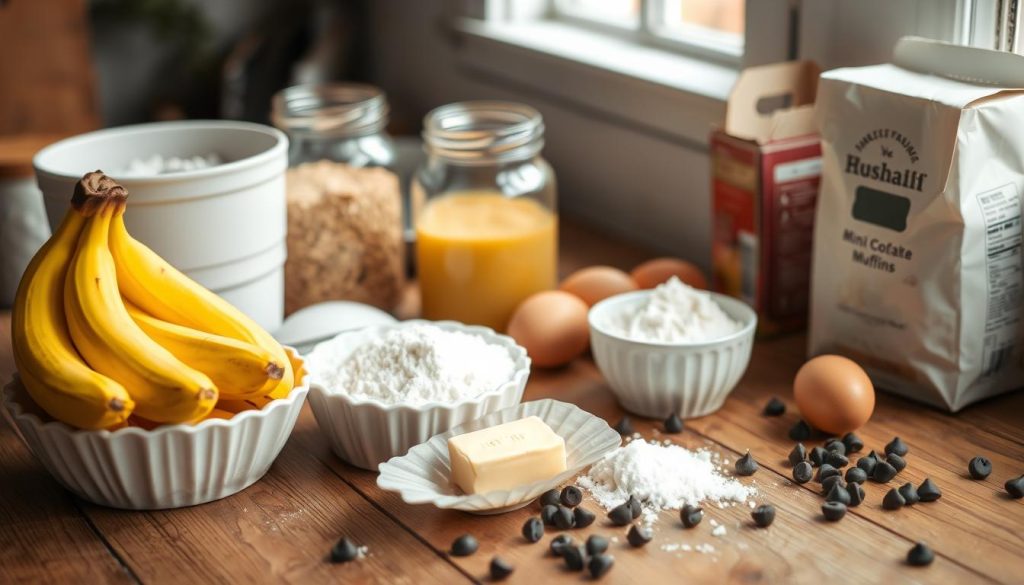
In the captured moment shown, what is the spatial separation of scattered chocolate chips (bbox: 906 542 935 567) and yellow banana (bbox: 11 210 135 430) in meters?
0.62

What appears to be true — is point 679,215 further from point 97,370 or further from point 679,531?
point 97,370

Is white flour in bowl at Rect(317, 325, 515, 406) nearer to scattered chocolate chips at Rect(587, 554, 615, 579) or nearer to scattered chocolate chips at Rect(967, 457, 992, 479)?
scattered chocolate chips at Rect(587, 554, 615, 579)

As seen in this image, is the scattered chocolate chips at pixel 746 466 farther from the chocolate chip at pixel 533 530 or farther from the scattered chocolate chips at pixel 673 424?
the chocolate chip at pixel 533 530

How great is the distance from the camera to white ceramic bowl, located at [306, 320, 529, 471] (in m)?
1.01

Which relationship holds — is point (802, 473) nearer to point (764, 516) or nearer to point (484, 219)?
point (764, 516)

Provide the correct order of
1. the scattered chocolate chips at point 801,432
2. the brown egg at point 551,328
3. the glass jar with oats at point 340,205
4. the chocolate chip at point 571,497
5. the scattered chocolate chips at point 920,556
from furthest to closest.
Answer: the glass jar with oats at point 340,205 → the brown egg at point 551,328 → the scattered chocolate chips at point 801,432 → the chocolate chip at point 571,497 → the scattered chocolate chips at point 920,556

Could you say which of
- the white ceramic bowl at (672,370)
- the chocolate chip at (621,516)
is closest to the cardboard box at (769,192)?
the white ceramic bowl at (672,370)

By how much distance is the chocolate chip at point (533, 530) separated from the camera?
0.92 m

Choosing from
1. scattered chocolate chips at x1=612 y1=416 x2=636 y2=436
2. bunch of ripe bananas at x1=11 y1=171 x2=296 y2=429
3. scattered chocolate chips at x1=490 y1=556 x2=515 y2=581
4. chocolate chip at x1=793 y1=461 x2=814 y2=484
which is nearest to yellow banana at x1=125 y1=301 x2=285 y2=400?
bunch of ripe bananas at x1=11 y1=171 x2=296 y2=429

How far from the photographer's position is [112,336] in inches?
35.9

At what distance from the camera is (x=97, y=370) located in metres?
0.92

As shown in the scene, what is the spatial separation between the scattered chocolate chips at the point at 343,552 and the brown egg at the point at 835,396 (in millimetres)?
464

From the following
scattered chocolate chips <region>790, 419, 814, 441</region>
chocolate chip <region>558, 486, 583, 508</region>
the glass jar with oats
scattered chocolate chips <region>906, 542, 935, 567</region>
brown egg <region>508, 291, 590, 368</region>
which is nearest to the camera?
scattered chocolate chips <region>906, 542, 935, 567</region>

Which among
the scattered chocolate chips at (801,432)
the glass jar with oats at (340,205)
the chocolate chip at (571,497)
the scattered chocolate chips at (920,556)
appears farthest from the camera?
the glass jar with oats at (340,205)
